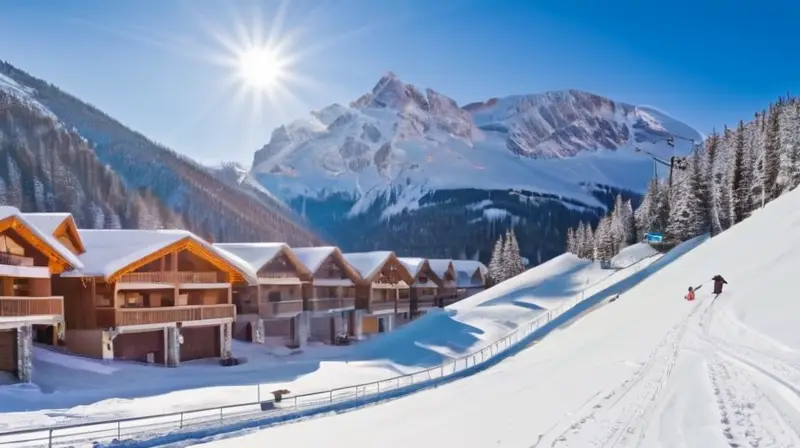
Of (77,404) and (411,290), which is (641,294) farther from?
(77,404)

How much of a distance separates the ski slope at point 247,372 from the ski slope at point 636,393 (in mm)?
6401

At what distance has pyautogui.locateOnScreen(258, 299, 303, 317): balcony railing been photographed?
3903 centimetres

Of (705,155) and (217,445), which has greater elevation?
(705,155)

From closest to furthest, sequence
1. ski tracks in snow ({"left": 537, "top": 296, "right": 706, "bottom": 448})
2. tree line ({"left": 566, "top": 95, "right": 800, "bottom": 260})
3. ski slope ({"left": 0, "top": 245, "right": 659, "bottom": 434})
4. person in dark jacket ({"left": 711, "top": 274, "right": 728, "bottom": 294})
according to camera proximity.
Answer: ski tracks in snow ({"left": 537, "top": 296, "right": 706, "bottom": 448})
ski slope ({"left": 0, "top": 245, "right": 659, "bottom": 434})
person in dark jacket ({"left": 711, "top": 274, "right": 728, "bottom": 294})
tree line ({"left": 566, "top": 95, "right": 800, "bottom": 260})

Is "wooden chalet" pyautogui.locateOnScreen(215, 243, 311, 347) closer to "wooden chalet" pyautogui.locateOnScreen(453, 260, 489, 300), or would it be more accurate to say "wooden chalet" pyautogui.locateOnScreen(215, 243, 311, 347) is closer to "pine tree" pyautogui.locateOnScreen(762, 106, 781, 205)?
"wooden chalet" pyautogui.locateOnScreen(453, 260, 489, 300)

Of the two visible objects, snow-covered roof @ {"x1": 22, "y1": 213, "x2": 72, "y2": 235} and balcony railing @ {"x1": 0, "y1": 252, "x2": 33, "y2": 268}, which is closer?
balcony railing @ {"x1": 0, "y1": 252, "x2": 33, "y2": 268}

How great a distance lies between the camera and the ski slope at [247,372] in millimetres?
19453

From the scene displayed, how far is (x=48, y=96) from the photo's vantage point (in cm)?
13350

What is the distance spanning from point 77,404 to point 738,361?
2225 cm

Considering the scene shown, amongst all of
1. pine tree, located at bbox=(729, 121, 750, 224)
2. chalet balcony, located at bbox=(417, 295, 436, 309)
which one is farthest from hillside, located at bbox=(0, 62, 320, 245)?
pine tree, located at bbox=(729, 121, 750, 224)

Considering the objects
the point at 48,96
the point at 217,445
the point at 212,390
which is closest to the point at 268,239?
the point at 48,96

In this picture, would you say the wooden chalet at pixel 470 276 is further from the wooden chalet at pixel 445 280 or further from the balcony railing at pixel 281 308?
the balcony railing at pixel 281 308

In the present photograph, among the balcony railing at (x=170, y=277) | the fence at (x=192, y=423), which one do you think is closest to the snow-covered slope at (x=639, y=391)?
the fence at (x=192, y=423)

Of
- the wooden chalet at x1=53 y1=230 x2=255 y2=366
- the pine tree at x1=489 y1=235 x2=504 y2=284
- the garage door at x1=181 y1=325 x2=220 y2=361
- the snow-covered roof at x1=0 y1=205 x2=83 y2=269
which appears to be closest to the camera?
the snow-covered roof at x1=0 y1=205 x2=83 y2=269
